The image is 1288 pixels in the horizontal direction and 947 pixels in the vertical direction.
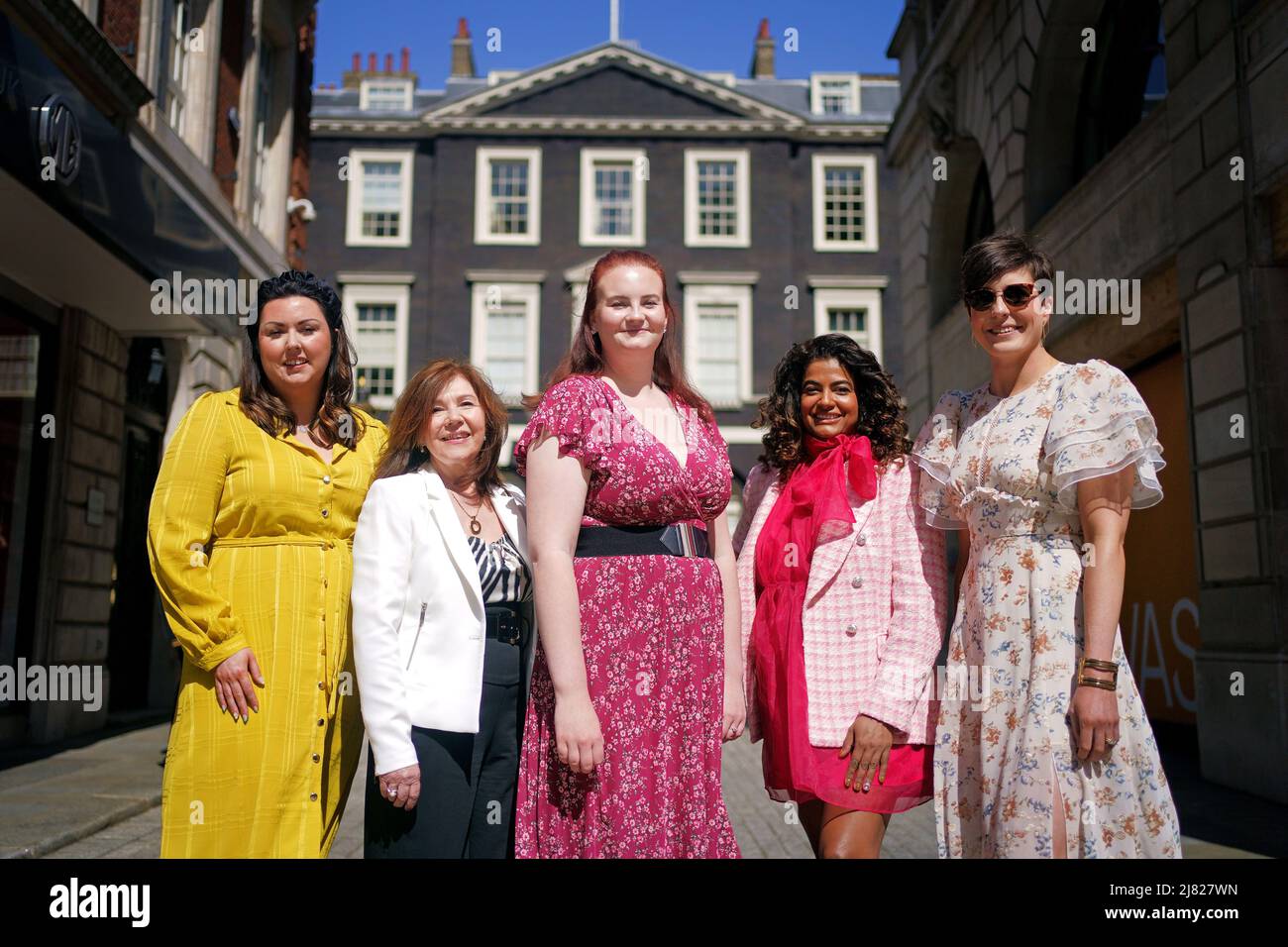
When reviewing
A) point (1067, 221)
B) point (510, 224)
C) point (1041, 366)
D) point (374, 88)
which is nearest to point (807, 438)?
point (1041, 366)

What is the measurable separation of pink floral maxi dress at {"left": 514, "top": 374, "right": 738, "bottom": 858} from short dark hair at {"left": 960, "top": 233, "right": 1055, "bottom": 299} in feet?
A: 3.29

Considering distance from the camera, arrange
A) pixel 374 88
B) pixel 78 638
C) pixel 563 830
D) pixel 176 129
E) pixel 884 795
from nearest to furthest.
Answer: pixel 563 830 < pixel 884 795 < pixel 78 638 < pixel 176 129 < pixel 374 88

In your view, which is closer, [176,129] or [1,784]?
[1,784]

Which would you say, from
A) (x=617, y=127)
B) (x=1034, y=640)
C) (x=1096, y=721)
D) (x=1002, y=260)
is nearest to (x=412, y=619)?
(x=1034, y=640)

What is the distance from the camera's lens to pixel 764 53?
110ft

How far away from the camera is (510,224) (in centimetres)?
2933

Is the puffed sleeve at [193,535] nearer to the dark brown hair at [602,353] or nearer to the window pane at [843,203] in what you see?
the dark brown hair at [602,353]

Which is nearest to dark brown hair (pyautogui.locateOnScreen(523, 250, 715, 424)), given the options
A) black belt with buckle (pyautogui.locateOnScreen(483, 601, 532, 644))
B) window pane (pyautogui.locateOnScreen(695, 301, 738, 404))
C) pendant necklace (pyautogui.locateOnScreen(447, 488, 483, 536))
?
pendant necklace (pyautogui.locateOnScreen(447, 488, 483, 536))

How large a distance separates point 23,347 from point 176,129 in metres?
3.05

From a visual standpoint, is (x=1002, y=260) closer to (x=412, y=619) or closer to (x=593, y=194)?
(x=412, y=619)

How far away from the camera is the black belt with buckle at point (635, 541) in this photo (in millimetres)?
2738

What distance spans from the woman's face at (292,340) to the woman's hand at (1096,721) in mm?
2248

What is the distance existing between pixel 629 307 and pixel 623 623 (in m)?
0.83
